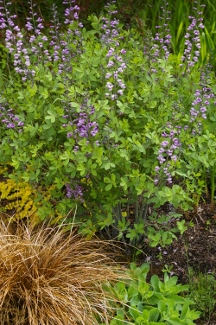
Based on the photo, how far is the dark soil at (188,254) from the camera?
309 cm

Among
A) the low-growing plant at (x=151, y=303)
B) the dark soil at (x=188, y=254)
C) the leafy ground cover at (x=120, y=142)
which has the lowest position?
the dark soil at (x=188, y=254)

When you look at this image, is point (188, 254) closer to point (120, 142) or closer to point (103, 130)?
point (120, 142)

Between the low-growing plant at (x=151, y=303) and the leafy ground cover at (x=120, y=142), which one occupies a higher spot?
the leafy ground cover at (x=120, y=142)

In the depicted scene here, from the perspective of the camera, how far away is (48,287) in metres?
2.55

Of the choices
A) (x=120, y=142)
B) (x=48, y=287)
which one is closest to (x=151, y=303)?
(x=48, y=287)

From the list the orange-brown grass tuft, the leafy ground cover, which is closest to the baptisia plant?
the leafy ground cover

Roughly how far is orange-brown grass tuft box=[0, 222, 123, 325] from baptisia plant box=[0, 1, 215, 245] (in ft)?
0.73

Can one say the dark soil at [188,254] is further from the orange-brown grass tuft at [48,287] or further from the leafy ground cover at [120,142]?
the orange-brown grass tuft at [48,287]

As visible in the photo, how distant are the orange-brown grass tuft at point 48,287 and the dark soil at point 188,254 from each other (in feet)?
1.44

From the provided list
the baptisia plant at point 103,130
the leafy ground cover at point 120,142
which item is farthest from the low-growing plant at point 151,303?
the baptisia plant at point 103,130

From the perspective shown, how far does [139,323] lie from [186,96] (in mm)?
1287

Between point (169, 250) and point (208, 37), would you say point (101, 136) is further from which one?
point (208, 37)

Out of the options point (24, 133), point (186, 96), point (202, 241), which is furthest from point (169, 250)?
point (24, 133)

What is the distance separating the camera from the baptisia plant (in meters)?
2.52
